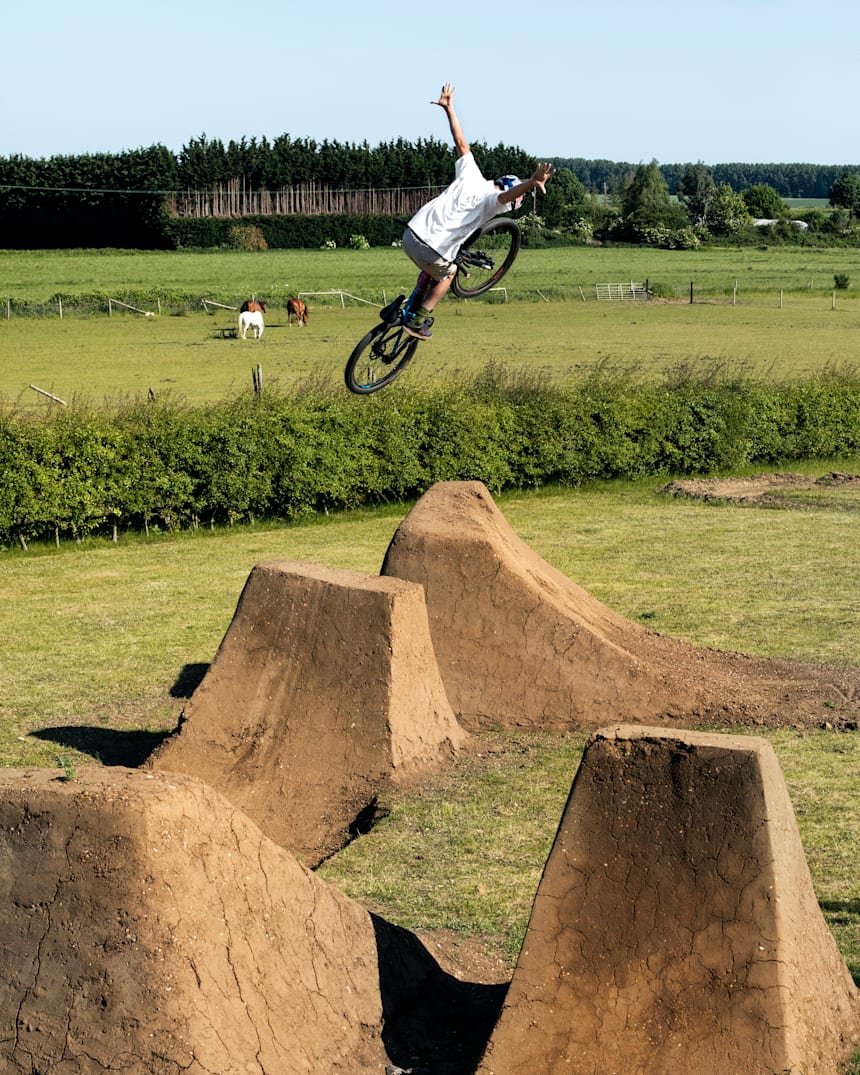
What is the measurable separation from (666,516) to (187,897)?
1926 cm

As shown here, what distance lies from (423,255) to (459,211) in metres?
0.51

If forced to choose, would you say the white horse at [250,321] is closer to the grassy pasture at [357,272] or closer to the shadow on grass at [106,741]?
the grassy pasture at [357,272]

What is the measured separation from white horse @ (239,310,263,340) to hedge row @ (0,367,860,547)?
81.2ft

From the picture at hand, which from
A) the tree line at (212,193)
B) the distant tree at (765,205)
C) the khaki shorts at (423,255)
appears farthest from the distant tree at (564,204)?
the khaki shorts at (423,255)

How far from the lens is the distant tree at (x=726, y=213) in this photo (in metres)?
123

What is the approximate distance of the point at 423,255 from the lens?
11.8m

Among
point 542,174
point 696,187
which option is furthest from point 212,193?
point 696,187

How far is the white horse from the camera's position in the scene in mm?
51375

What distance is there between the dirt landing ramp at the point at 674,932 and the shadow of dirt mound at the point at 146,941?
971 mm

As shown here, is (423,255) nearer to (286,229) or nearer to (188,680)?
(188,680)

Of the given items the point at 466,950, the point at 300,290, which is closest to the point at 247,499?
the point at 466,950

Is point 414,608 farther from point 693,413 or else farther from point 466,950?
point 693,413

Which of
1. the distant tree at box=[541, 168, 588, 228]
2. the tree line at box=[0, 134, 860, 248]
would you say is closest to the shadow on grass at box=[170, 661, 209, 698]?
Result: the tree line at box=[0, 134, 860, 248]

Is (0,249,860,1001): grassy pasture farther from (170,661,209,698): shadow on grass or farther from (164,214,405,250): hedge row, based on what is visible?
(164,214,405,250): hedge row
